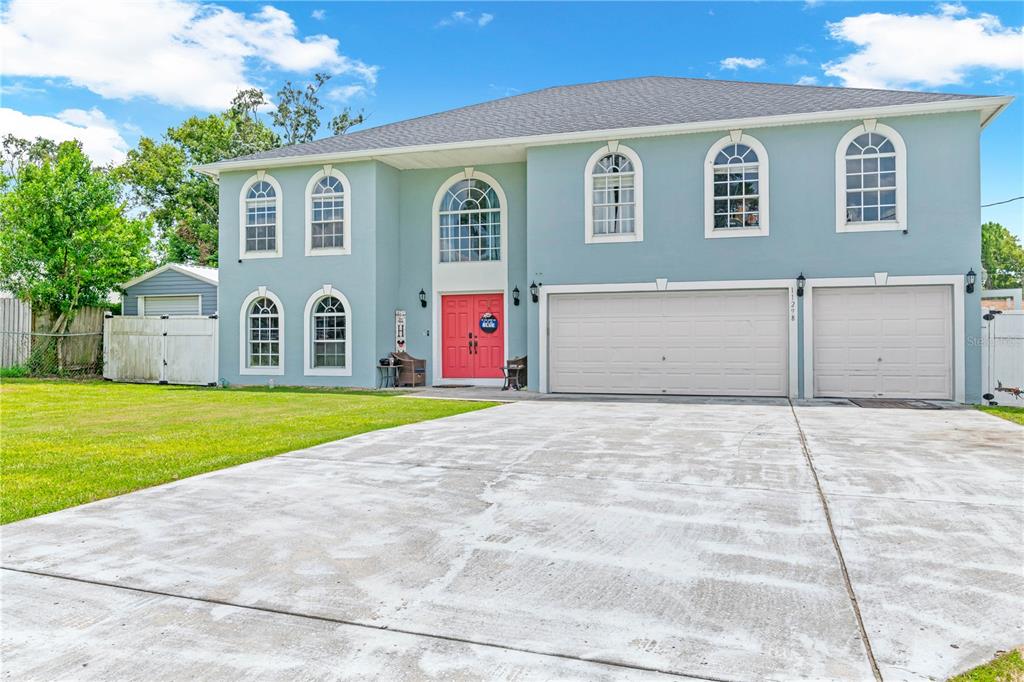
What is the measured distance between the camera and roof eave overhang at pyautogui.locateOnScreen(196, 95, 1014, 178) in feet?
40.2

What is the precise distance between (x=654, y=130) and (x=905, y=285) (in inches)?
228

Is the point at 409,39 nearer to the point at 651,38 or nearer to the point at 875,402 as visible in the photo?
the point at 651,38

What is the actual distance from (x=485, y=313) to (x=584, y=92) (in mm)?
6982

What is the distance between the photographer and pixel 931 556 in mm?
3746

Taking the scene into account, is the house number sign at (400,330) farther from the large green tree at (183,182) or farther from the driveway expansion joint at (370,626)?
the large green tree at (183,182)

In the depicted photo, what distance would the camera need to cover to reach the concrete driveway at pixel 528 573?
8.52 ft

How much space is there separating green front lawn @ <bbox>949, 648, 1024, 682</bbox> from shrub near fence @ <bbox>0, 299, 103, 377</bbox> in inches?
801

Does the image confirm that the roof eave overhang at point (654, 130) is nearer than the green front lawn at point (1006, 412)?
No

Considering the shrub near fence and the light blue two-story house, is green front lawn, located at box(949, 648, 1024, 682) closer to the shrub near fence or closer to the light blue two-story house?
the light blue two-story house

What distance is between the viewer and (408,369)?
15766mm

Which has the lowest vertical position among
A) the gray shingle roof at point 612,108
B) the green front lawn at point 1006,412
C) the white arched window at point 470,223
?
the green front lawn at point 1006,412

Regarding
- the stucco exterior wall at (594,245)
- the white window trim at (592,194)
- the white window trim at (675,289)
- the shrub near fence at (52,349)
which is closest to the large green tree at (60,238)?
the shrub near fence at (52,349)

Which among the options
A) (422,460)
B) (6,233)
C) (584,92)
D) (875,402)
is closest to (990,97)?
(875,402)

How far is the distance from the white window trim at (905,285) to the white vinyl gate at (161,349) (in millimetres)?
13945
